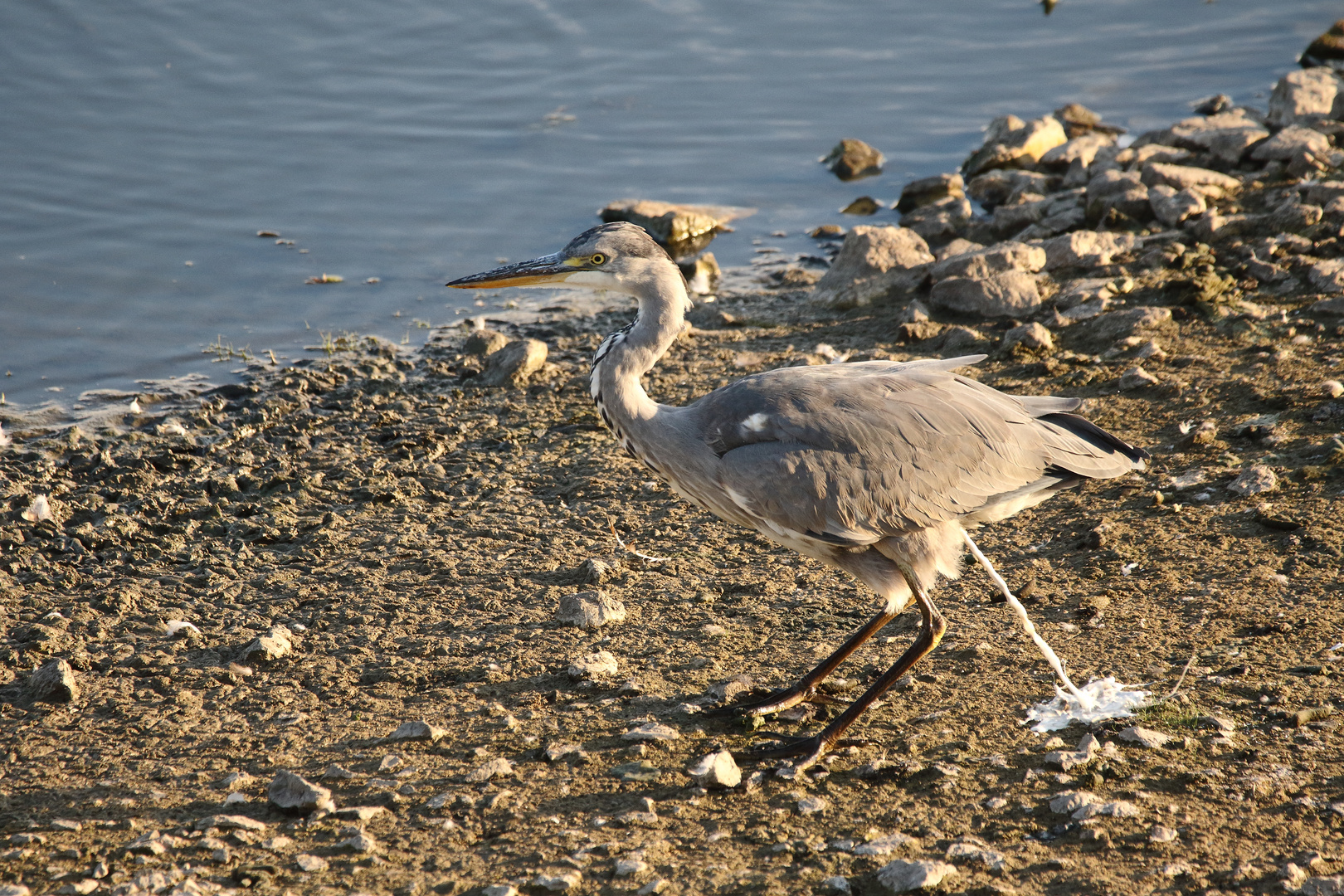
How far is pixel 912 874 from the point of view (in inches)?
127

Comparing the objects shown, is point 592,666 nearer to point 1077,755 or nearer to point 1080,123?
point 1077,755

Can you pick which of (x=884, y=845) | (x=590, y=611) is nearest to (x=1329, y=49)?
(x=590, y=611)

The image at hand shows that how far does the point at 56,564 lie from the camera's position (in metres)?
5.07

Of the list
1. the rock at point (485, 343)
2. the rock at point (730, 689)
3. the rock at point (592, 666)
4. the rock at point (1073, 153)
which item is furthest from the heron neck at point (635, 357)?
the rock at point (1073, 153)

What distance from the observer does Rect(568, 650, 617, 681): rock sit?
431 centimetres

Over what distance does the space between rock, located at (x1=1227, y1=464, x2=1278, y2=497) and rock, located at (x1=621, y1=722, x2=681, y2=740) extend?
9.18 ft

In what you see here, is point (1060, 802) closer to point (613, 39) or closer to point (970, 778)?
point (970, 778)

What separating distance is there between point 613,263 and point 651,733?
1.92 metres

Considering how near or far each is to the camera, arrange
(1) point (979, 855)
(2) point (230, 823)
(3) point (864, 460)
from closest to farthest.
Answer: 1. (1) point (979, 855)
2. (2) point (230, 823)
3. (3) point (864, 460)

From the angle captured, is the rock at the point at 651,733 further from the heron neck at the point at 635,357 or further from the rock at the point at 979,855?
the heron neck at the point at 635,357

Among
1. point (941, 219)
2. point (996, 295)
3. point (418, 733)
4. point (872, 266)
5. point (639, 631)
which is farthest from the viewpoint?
point (941, 219)

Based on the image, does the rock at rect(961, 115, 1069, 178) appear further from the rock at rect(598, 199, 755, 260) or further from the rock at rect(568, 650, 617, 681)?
the rock at rect(568, 650, 617, 681)

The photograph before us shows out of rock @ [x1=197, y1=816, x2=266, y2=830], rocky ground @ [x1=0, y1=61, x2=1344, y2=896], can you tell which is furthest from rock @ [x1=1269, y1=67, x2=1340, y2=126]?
rock @ [x1=197, y1=816, x2=266, y2=830]

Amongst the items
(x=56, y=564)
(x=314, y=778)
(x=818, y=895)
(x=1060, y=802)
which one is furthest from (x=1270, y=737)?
(x=56, y=564)
